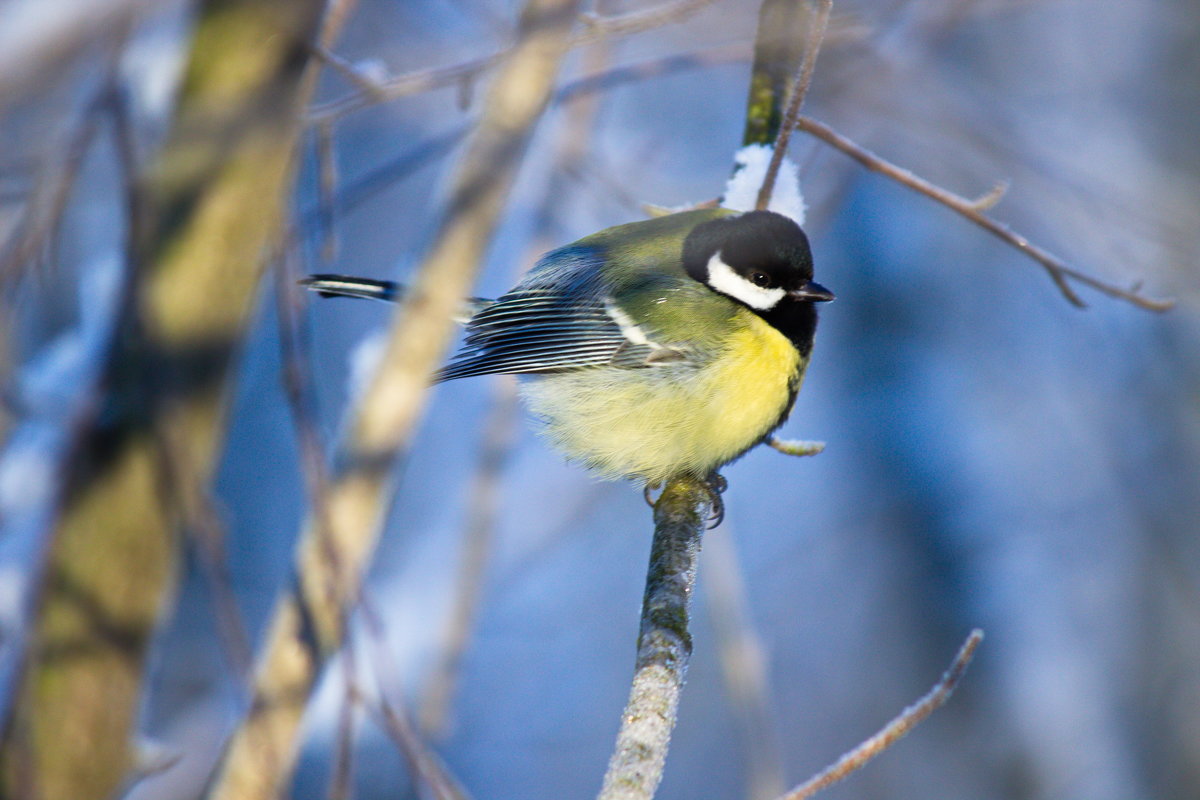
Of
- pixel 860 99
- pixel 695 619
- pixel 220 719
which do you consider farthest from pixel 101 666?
pixel 695 619

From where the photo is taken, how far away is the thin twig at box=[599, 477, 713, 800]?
1451 mm

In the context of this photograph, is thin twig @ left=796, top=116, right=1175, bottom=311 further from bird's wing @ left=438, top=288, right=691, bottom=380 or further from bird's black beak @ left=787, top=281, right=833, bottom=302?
bird's wing @ left=438, top=288, right=691, bottom=380

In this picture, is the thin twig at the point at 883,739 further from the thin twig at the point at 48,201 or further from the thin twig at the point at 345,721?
the thin twig at the point at 48,201

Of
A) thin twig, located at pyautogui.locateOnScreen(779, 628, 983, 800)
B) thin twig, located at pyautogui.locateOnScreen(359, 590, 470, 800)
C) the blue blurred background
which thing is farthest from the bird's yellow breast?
thin twig, located at pyautogui.locateOnScreen(359, 590, 470, 800)

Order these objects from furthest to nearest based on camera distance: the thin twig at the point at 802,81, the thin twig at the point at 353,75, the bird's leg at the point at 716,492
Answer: the bird's leg at the point at 716,492
the thin twig at the point at 353,75
the thin twig at the point at 802,81

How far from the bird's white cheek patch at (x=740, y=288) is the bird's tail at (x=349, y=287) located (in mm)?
909

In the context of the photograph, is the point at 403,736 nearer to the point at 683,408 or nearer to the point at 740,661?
the point at 683,408

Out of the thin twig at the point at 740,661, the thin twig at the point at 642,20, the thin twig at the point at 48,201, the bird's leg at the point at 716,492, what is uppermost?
the thin twig at the point at 642,20

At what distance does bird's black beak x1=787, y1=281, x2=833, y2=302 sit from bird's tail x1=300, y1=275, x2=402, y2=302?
1.12 m

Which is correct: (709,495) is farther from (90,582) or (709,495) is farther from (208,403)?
(90,582)

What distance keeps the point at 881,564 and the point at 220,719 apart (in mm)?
4469

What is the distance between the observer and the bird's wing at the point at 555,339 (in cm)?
270

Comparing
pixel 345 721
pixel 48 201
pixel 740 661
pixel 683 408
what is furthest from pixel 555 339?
pixel 345 721

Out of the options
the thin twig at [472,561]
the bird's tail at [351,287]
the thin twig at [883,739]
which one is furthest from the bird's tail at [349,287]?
the thin twig at [883,739]
